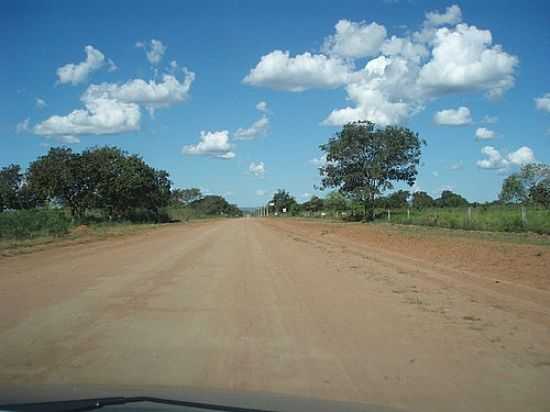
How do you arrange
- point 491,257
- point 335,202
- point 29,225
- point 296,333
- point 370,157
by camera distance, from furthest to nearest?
point 335,202
point 370,157
point 29,225
point 491,257
point 296,333

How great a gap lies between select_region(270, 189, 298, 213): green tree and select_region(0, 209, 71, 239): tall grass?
106m

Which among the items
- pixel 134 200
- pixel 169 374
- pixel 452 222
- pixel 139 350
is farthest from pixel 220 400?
pixel 134 200

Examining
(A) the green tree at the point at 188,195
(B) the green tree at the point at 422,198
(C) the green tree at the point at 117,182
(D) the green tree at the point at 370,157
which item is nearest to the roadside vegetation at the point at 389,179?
(D) the green tree at the point at 370,157

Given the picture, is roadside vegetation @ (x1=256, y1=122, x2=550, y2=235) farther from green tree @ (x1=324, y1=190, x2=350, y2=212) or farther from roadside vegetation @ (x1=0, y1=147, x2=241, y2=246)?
roadside vegetation @ (x1=0, y1=147, x2=241, y2=246)

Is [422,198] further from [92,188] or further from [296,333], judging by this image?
[296,333]

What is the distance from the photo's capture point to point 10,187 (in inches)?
3442

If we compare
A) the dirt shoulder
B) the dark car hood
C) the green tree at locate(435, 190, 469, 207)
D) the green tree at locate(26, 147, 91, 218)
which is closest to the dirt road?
the dirt shoulder

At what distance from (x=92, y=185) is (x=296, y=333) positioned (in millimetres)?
57780

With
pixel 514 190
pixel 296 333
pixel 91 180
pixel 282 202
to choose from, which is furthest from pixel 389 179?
pixel 282 202

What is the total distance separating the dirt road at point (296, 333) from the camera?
231 inches

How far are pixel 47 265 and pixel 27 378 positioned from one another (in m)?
13.0

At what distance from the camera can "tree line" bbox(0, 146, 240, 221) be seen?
58688mm

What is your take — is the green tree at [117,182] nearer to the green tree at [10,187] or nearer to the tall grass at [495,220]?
the green tree at [10,187]

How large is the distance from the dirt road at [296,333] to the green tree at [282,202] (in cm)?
13070
